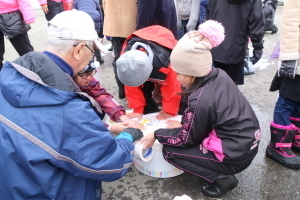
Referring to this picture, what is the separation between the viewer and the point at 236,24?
7.75 feet

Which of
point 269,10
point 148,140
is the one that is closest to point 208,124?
→ point 148,140

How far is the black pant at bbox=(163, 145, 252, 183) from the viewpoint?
1723mm

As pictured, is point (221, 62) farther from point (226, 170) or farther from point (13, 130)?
point (13, 130)

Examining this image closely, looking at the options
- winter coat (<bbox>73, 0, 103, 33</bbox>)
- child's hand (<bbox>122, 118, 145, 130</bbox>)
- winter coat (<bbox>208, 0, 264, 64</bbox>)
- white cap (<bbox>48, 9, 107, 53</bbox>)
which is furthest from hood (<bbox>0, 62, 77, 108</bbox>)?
winter coat (<bbox>73, 0, 103, 33</bbox>)

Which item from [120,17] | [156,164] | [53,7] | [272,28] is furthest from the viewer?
[272,28]

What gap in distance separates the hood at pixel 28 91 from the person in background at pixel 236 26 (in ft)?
5.93

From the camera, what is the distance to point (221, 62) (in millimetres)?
2539

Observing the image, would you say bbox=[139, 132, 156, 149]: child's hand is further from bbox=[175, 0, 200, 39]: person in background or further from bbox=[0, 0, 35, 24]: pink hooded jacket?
bbox=[0, 0, 35, 24]: pink hooded jacket

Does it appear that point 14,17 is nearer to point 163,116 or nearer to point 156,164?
point 163,116

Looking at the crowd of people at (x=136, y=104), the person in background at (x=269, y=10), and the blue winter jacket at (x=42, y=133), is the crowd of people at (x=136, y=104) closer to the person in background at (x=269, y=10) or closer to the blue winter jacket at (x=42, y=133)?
the blue winter jacket at (x=42, y=133)

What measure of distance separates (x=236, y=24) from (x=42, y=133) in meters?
1.99

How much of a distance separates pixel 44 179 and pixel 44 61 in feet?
1.73

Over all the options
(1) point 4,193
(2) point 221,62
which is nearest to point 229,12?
(2) point 221,62

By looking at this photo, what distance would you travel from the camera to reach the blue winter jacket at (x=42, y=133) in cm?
106
